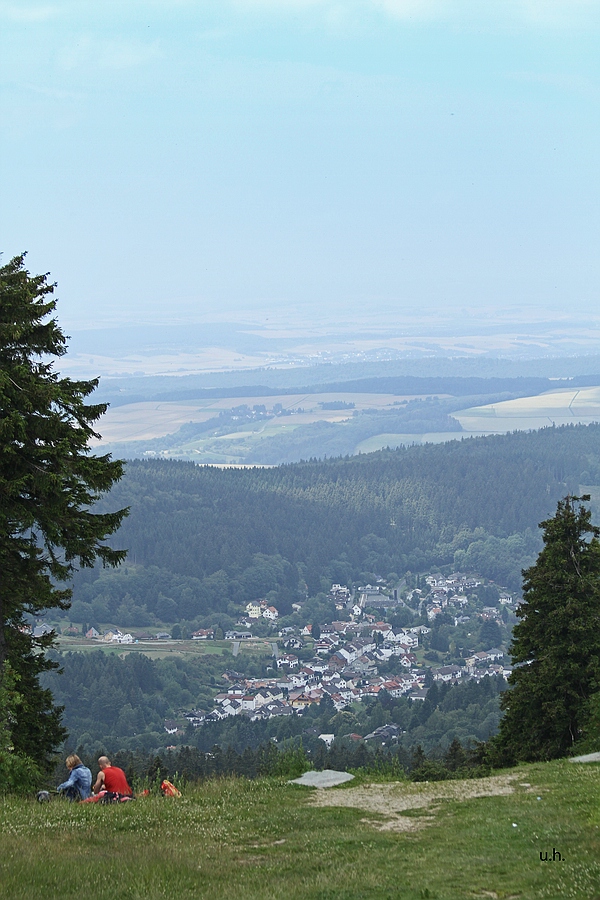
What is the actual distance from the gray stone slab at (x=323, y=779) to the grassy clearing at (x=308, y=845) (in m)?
0.72

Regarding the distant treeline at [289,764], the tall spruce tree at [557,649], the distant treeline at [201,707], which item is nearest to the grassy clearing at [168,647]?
the distant treeline at [201,707]

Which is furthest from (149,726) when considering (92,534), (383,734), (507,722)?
(92,534)

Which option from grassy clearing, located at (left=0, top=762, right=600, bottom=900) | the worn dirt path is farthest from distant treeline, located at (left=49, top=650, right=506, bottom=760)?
grassy clearing, located at (left=0, top=762, right=600, bottom=900)

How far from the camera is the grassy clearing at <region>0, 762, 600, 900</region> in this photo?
9.73m

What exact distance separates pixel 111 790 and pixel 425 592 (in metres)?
184

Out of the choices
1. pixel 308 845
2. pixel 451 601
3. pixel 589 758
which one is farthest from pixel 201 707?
pixel 308 845

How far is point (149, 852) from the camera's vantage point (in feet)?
36.8

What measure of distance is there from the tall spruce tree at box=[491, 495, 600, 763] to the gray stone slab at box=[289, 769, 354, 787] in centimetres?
875

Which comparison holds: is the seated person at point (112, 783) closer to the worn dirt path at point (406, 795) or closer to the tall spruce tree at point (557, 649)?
the worn dirt path at point (406, 795)

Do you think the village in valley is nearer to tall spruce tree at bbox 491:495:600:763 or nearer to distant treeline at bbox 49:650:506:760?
distant treeline at bbox 49:650:506:760

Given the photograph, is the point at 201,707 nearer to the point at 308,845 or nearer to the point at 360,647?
the point at 360,647

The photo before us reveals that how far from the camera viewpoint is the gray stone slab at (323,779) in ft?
57.2

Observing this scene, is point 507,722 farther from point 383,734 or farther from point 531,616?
point 383,734

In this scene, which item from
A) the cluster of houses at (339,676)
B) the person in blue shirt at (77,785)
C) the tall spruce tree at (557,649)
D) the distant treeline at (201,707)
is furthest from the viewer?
the cluster of houses at (339,676)
